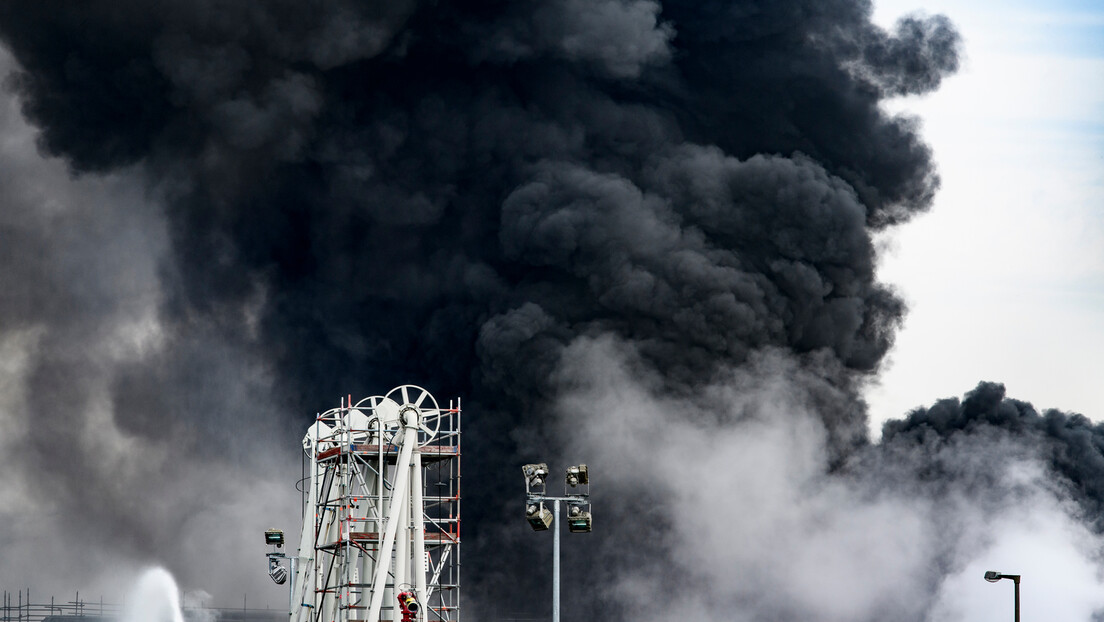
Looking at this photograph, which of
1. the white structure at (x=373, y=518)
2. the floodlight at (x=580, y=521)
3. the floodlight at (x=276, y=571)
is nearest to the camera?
the floodlight at (x=580, y=521)

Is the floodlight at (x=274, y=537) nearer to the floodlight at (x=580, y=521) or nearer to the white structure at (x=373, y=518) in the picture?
the white structure at (x=373, y=518)

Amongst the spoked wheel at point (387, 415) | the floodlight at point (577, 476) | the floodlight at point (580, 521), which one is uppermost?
the spoked wheel at point (387, 415)

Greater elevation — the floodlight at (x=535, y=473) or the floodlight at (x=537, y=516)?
the floodlight at (x=535, y=473)

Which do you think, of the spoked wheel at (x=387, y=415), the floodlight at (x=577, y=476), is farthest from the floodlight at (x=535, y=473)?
the spoked wheel at (x=387, y=415)

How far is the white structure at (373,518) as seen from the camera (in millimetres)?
73375

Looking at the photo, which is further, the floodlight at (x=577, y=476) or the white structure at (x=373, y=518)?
the white structure at (x=373, y=518)

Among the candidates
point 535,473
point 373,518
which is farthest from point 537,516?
point 373,518

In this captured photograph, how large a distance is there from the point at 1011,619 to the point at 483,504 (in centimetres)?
3468

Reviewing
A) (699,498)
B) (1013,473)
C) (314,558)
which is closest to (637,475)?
(699,498)

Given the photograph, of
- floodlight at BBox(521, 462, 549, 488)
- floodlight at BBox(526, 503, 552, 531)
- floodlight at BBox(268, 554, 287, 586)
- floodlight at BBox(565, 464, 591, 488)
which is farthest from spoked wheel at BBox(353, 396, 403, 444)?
floodlight at BBox(526, 503, 552, 531)

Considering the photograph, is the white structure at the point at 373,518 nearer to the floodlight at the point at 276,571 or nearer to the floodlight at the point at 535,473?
the floodlight at the point at 276,571

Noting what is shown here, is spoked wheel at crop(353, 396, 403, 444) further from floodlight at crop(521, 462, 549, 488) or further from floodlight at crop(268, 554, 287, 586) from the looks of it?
floodlight at crop(521, 462, 549, 488)

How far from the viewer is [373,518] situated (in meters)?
74.7

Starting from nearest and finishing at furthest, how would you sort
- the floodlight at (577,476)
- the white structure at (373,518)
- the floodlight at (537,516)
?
the floodlight at (537,516)
the floodlight at (577,476)
the white structure at (373,518)
